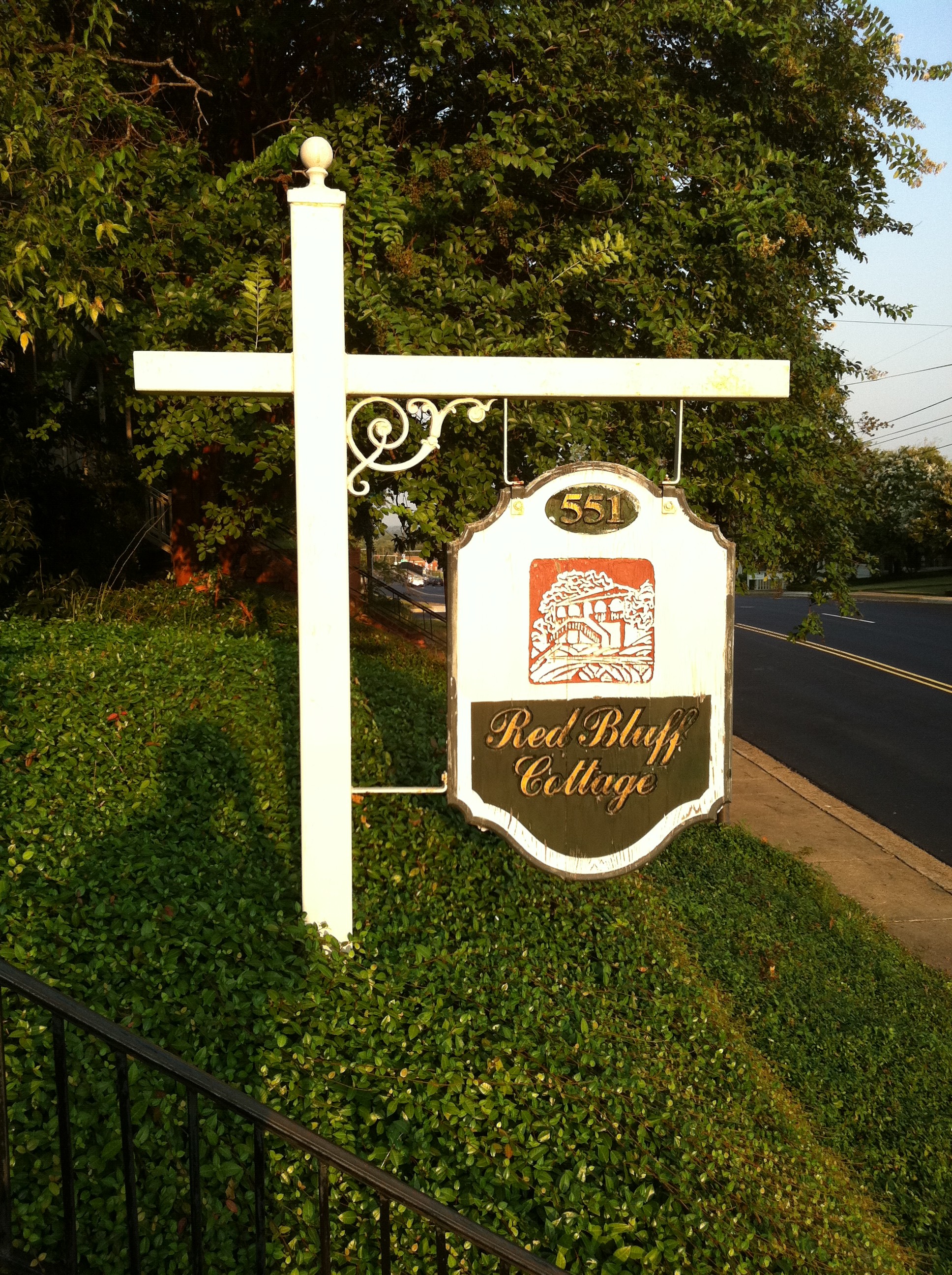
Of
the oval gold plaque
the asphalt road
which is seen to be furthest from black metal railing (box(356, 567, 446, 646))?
the oval gold plaque

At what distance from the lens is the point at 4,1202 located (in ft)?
8.48

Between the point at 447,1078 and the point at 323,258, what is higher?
the point at 323,258

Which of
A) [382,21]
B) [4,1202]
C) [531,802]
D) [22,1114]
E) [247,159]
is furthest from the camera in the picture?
[247,159]

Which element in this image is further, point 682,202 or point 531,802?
point 682,202

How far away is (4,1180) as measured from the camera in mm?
2566

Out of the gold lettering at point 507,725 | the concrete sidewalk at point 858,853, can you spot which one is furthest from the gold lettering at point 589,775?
the concrete sidewalk at point 858,853

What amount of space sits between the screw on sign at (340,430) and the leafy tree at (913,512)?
4928cm

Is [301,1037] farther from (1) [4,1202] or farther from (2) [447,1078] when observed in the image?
(1) [4,1202]

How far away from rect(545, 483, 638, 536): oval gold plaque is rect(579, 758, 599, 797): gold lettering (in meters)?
0.92

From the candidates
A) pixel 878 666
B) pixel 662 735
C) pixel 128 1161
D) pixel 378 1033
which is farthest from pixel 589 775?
pixel 878 666

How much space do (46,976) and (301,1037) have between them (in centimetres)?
99

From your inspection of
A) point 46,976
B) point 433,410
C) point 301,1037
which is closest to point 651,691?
point 433,410

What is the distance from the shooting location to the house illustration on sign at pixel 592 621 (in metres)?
3.93

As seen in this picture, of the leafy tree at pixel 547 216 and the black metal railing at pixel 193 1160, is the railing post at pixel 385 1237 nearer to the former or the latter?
the black metal railing at pixel 193 1160
